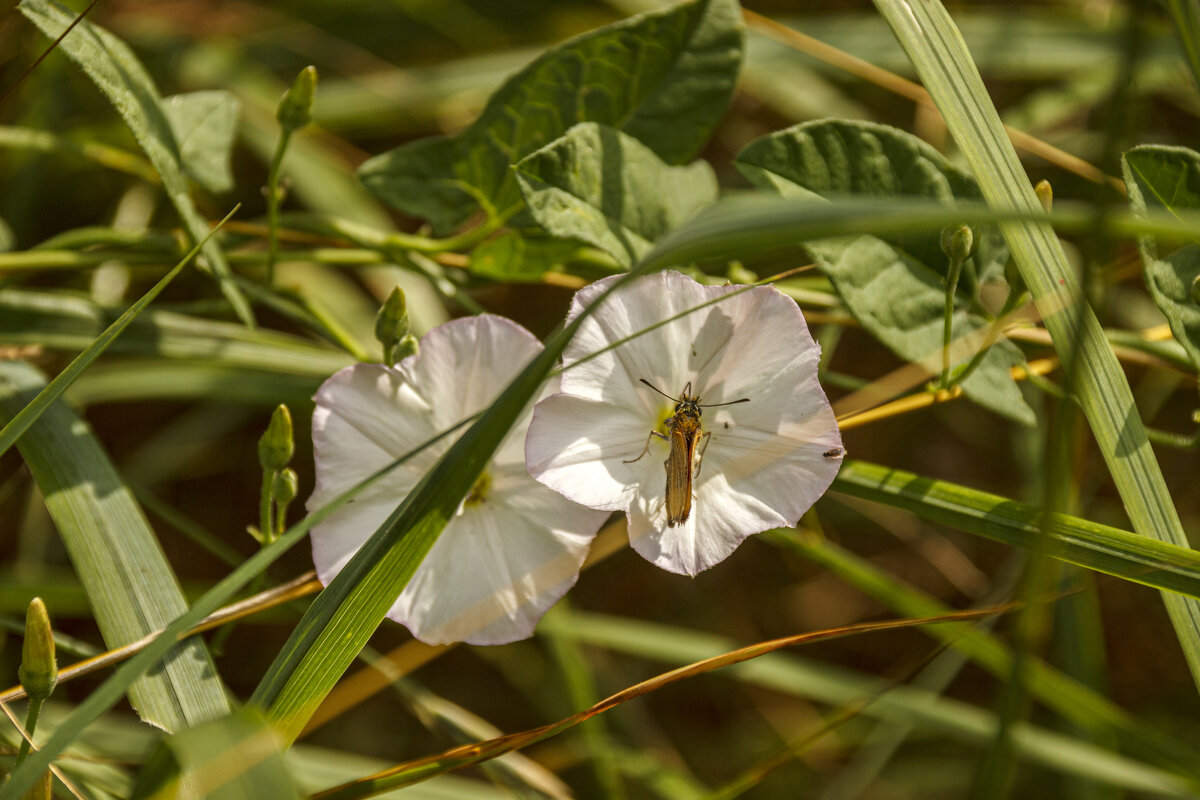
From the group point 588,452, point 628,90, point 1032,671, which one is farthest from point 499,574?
point 1032,671

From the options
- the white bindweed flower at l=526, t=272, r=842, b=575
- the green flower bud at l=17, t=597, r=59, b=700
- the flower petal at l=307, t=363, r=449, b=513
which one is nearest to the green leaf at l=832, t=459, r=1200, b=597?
the white bindweed flower at l=526, t=272, r=842, b=575

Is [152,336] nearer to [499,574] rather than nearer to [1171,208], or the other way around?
[499,574]

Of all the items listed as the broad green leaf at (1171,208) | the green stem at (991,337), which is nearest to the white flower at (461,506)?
the green stem at (991,337)

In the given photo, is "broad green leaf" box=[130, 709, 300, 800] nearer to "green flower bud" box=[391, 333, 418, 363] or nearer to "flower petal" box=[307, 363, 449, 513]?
"flower petal" box=[307, 363, 449, 513]

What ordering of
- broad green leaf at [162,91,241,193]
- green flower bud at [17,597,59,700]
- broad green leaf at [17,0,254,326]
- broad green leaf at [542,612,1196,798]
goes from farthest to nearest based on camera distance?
1. broad green leaf at [542,612,1196,798]
2. broad green leaf at [162,91,241,193]
3. broad green leaf at [17,0,254,326]
4. green flower bud at [17,597,59,700]

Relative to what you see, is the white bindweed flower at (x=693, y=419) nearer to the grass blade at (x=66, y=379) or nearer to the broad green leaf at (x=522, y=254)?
the broad green leaf at (x=522, y=254)
